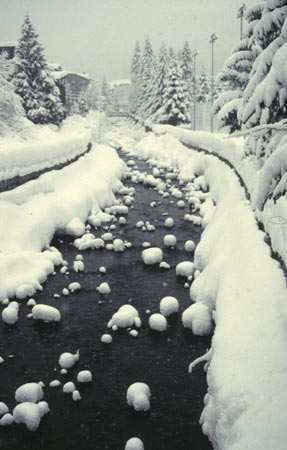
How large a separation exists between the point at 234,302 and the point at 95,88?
102975 millimetres

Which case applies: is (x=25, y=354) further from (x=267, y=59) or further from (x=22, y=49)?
(x=22, y=49)

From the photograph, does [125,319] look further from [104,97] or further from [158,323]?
[104,97]

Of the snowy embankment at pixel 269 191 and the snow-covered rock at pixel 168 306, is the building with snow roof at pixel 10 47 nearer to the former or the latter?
the snowy embankment at pixel 269 191

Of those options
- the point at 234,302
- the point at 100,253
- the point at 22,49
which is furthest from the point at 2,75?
the point at 234,302

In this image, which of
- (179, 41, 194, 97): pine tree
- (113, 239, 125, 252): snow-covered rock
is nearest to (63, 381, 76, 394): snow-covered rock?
(113, 239, 125, 252): snow-covered rock

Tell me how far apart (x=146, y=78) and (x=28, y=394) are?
6155 centimetres

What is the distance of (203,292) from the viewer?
26.5ft

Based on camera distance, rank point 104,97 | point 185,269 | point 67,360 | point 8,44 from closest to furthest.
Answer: point 67,360
point 185,269
point 8,44
point 104,97

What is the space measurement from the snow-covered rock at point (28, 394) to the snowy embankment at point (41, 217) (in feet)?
9.87

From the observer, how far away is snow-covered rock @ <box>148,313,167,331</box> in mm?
7410

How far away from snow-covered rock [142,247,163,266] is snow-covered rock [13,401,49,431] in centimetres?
566

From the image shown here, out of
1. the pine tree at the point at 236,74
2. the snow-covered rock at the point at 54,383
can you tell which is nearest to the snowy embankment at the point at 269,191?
the pine tree at the point at 236,74

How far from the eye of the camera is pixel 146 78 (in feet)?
203

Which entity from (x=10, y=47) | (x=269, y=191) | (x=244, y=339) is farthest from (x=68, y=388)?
(x=10, y=47)
